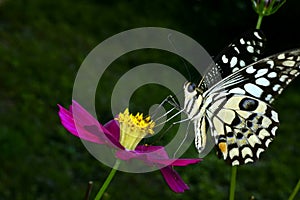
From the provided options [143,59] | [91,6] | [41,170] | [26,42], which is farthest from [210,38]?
[41,170]

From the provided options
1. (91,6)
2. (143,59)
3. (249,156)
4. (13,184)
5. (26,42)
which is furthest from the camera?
(91,6)

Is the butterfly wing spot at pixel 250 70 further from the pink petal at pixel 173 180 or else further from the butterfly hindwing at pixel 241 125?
the pink petal at pixel 173 180

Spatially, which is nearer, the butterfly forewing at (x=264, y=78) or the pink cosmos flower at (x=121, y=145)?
the pink cosmos flower at (x=121, y=145)

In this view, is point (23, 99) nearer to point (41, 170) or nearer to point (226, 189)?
point (41, 170)

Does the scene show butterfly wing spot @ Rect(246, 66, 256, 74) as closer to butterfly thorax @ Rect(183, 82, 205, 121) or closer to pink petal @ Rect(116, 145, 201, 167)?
butterfly thorax @ Rect(183, 82, 205, 121)

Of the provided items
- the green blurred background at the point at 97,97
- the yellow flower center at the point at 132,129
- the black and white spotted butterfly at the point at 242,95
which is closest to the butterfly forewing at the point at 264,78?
the black and white spotted butterfly at the point at 242,95
